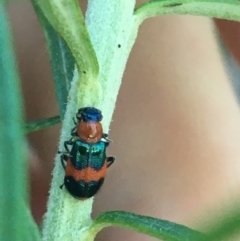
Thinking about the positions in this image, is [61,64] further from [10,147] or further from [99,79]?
[10,147]

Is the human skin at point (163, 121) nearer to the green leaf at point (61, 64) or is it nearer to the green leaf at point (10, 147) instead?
the green leaf at point (61, 64)

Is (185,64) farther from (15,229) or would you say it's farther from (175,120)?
(15,229)

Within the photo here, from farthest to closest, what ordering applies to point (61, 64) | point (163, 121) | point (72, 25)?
point (163, 121) → point (61, 64) → point (72, 25)

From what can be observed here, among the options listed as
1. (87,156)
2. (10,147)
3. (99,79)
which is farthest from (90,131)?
(10,147)

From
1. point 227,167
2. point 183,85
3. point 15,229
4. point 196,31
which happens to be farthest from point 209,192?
point 15,229

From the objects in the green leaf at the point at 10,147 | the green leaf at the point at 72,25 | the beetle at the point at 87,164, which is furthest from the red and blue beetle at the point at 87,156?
the green leaf at the point at 10,147

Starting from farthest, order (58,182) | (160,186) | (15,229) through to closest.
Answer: (160,186) → (58,182) → (15,229)

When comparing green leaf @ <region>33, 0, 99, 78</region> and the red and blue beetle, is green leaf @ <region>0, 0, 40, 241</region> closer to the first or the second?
green leaf @ <region>33, 0, 99, 78</region>
